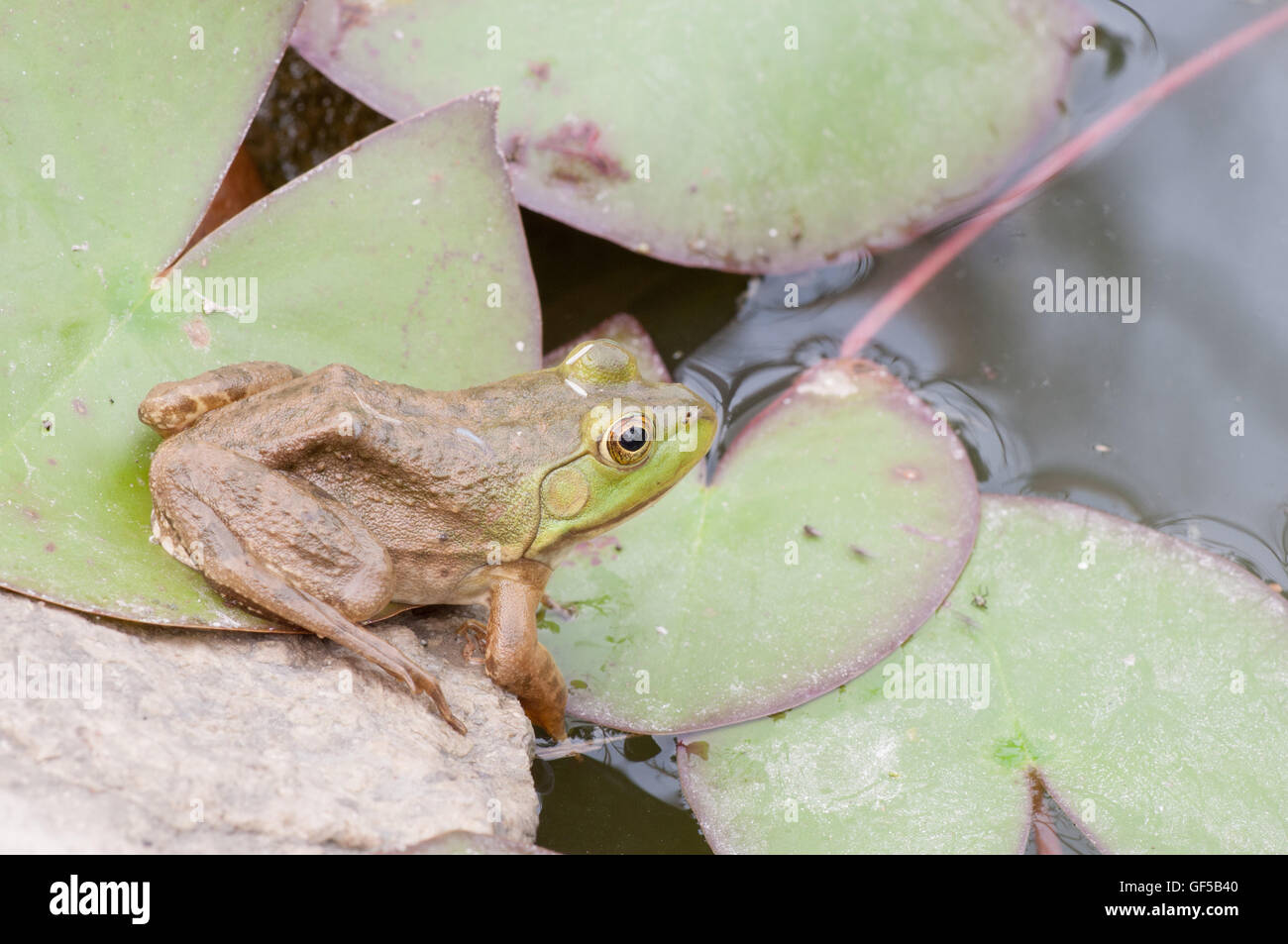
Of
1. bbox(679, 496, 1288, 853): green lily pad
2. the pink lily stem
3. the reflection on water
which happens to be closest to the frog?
bbox(679, 496, 1288, 853): green lily pad

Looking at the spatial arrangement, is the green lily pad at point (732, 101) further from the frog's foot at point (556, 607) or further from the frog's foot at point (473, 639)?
the frog's foot at point (473, 639)

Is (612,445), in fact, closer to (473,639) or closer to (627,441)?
(627,441)

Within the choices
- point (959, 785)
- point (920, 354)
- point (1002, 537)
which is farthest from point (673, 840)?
point (920, 354)

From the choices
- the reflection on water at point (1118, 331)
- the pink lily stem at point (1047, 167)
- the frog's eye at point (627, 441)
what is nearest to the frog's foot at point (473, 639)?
the frog's eye at point (627, 441)

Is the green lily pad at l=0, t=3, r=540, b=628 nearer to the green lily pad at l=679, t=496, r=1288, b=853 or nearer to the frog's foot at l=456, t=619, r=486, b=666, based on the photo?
the frog's foot at l=456, t=619, r=486, b=666

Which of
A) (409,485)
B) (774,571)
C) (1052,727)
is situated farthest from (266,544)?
(1052,727)
